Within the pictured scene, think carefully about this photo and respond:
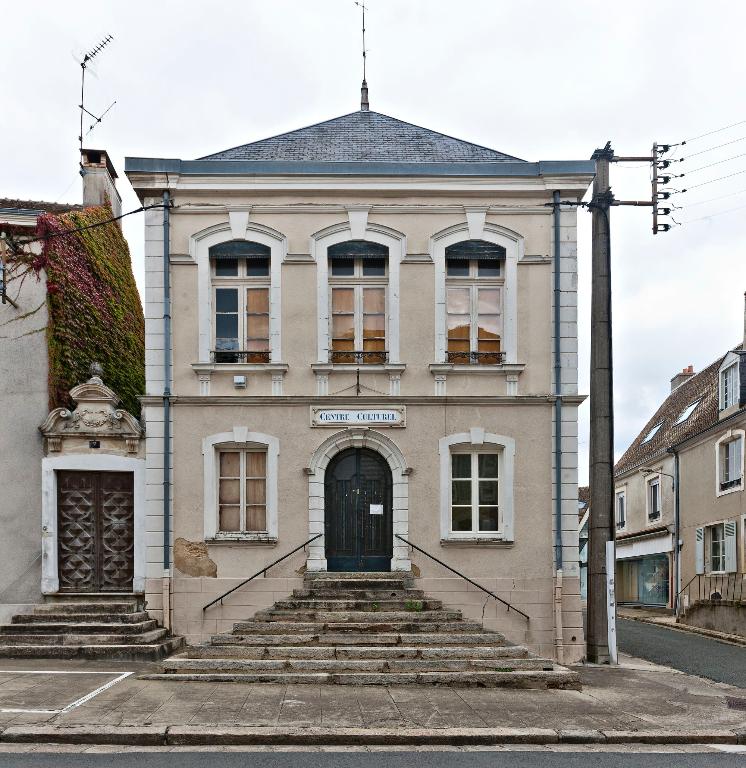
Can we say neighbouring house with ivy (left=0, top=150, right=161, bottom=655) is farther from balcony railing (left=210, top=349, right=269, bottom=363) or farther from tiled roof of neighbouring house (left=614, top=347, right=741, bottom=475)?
tiled roof of neighbouring house (left=614, top=347, right=741, bottom=475)

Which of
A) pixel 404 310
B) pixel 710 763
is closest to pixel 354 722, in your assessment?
pixel 710 763

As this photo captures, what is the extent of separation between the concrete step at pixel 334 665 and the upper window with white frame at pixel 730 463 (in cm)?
1277

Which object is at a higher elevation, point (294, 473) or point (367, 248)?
point (367, 248)

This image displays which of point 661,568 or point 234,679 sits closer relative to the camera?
point 234,679

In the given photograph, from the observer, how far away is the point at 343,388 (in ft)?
46.7

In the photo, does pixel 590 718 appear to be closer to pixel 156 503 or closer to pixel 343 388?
pixel 343 388

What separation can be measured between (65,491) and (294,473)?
3.72 metres

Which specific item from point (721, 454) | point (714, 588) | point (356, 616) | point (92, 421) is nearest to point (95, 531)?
point (92, 421)

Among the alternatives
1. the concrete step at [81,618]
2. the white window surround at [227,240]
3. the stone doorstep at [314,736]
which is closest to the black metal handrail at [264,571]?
the concrete step at [81,618]

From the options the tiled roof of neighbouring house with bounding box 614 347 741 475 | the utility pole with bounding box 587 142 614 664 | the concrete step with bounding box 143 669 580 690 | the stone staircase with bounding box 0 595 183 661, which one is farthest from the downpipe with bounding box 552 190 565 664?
the tiled roof of neighbouring house with bounding box 614 347 741 475

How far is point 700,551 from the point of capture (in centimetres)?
2478

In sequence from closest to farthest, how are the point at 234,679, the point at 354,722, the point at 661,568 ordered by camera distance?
the point at 354,722 < the point at 234,679 < the point at 661,568

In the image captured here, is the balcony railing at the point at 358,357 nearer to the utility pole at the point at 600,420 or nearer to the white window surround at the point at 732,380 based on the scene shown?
the utility pole at the point at 600,420

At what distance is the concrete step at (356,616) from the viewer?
1281 cm
